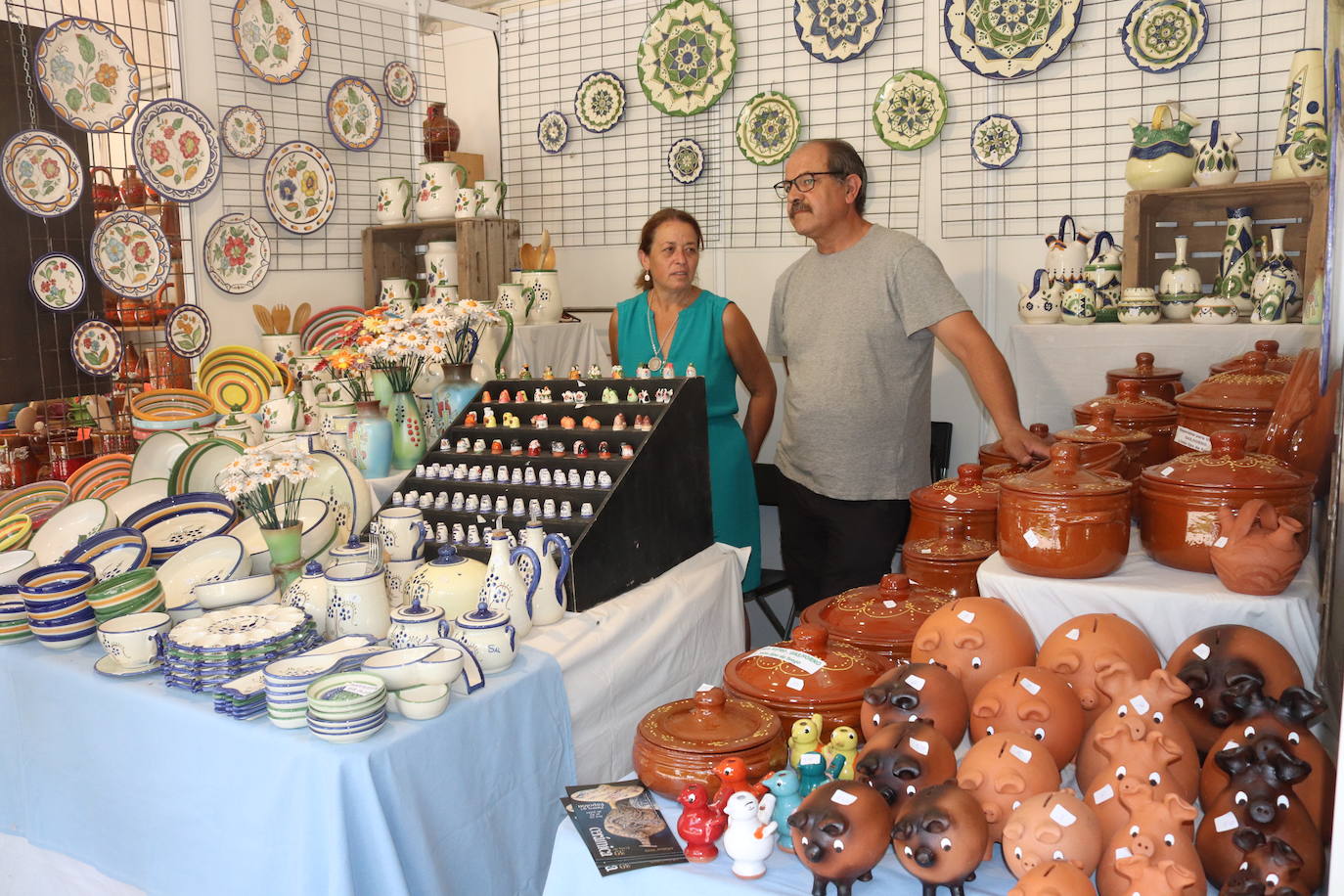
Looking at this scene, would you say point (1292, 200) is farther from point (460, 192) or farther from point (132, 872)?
point (132, 872)

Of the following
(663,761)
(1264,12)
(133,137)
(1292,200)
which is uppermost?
(1264,12)

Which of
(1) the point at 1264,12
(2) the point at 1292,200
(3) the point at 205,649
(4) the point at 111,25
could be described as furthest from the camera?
Result: (4) the point at 111,25

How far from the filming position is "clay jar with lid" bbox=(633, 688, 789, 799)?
1.23 meters

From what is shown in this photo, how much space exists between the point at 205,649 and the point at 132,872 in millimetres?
394

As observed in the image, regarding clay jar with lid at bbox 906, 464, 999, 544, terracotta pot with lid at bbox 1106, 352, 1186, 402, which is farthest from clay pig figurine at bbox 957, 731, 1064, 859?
terracotta pot with lid at bbox 1106, 352, 1186, 402

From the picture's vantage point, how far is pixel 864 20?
3.58m

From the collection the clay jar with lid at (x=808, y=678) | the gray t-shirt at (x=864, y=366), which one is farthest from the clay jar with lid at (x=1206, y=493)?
the gray t-shirt at (x=864, y=366)

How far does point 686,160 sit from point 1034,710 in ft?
10.8

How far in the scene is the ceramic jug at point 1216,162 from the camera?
104 inches

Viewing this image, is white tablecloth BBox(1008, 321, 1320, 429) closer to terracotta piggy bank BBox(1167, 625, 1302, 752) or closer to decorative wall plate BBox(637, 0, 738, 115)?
terracotta piggy bank BBox(1167, 625, 1302, 752)

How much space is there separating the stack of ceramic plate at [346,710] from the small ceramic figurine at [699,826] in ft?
1.61

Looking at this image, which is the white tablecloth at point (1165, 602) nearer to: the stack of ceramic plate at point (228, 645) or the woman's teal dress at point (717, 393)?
the stack of ceramic plate at point (228, 645)

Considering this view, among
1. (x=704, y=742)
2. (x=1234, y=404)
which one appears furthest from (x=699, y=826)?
(x=1234, y=404)

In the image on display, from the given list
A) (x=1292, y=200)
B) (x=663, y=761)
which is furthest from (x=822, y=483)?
(x=663, y=761)
